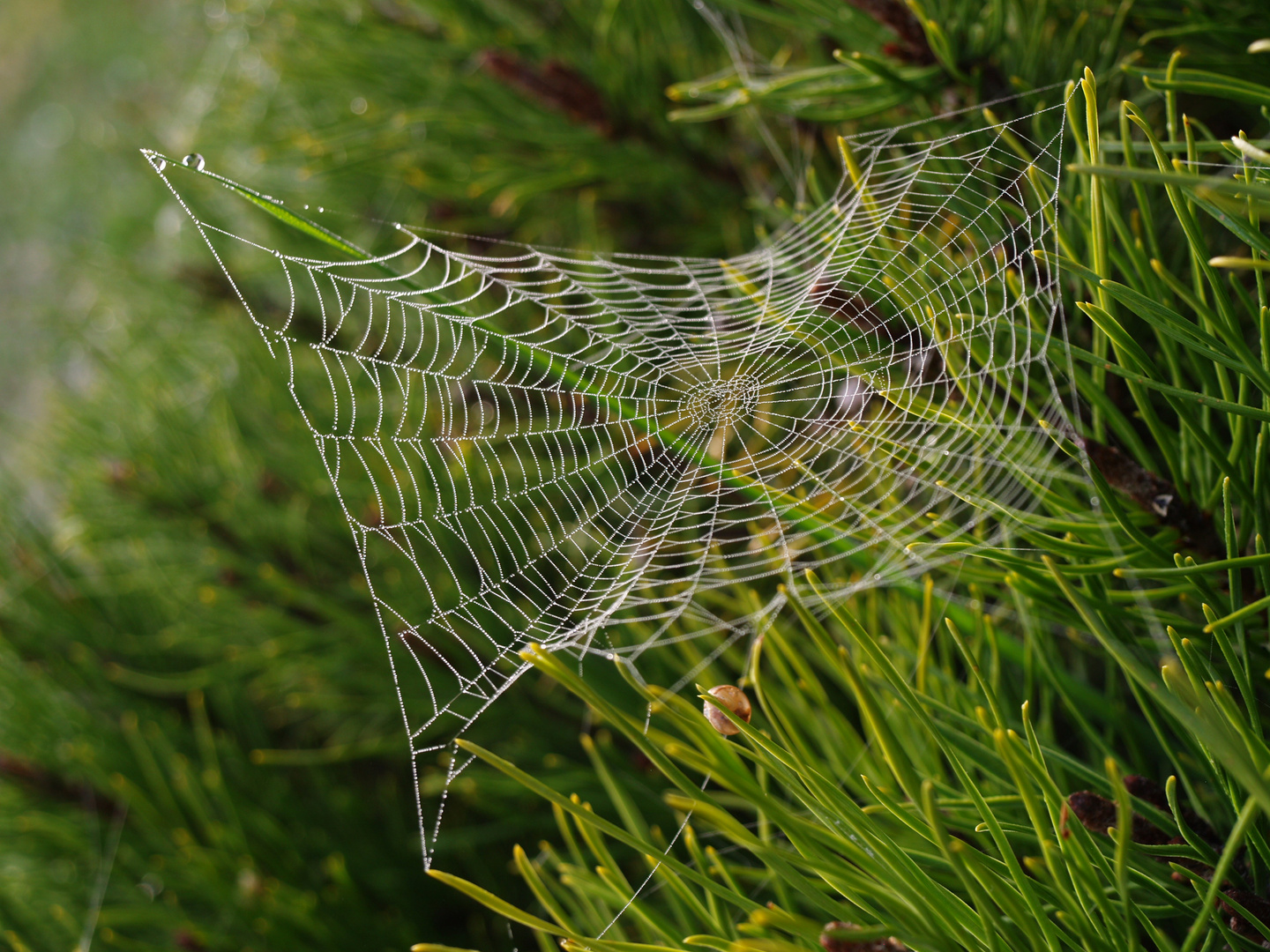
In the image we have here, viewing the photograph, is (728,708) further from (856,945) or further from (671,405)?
(671,405)

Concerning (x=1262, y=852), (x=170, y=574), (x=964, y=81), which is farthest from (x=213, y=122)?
(x=1262, y=852)

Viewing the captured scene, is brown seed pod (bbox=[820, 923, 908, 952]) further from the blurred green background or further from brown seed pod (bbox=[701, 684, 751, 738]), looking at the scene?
the blurred green background

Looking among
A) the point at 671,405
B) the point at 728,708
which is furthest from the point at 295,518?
the point at 728,708

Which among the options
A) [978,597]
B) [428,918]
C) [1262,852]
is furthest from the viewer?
[428,918]

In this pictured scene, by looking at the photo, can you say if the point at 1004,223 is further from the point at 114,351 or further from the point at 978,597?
the point at 114,351

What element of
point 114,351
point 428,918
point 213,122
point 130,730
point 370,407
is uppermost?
point 213,122

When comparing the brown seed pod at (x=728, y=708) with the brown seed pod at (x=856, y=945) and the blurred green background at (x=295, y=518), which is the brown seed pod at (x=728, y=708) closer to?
the brown seed pod at (x=856, y=945)
